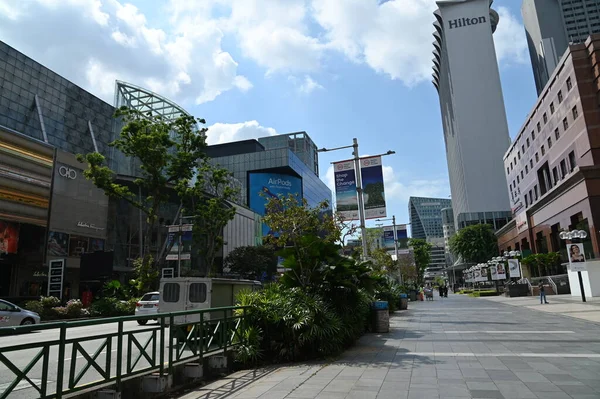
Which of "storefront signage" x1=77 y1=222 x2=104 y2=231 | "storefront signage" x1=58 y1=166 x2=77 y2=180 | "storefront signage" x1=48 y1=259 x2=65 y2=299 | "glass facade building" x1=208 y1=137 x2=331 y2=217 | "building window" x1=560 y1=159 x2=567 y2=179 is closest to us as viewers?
"storefront signage" x1=48 y1=259 x2=65 y2=299

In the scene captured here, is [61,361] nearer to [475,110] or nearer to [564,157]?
[564,157]

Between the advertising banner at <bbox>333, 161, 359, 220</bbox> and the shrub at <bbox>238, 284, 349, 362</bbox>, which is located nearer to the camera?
the shrub at <bbox>238, 284, 349, 362</bbox>

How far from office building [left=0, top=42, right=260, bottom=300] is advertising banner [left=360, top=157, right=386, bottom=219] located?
22.7 meters

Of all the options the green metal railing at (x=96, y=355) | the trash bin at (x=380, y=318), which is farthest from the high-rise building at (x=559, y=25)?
the green metal railing at (x=96, y=355)

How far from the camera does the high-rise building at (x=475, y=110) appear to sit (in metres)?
107

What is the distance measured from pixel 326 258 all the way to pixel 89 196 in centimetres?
3662

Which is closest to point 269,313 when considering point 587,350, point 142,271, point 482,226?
point 587,350

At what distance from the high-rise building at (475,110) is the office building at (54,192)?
8205cm

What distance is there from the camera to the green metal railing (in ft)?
15.2

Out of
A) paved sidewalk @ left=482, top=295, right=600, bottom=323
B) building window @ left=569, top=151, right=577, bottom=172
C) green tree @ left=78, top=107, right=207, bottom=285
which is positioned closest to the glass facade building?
green tree @ left=78, top=107, right=207, bottom=285

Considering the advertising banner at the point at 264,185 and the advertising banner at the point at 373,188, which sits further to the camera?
the advertising banner at the point at 264,185

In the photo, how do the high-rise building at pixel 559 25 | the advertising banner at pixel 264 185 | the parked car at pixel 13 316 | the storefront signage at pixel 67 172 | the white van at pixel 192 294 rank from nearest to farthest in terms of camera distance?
1. the white van at pixel 192 294
2. the parked car at pixel 13 316
3. the storefront signage at pixel 67 172
4. the advertising banner at pixel 264 185
5. the high-rise building at pixel 559 25

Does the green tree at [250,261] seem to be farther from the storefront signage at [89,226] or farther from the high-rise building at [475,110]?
the high-rise building at [475,110]

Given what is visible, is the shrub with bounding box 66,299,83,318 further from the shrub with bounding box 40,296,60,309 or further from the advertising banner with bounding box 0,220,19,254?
the advertising banner with bounding box 0,220,19,254
